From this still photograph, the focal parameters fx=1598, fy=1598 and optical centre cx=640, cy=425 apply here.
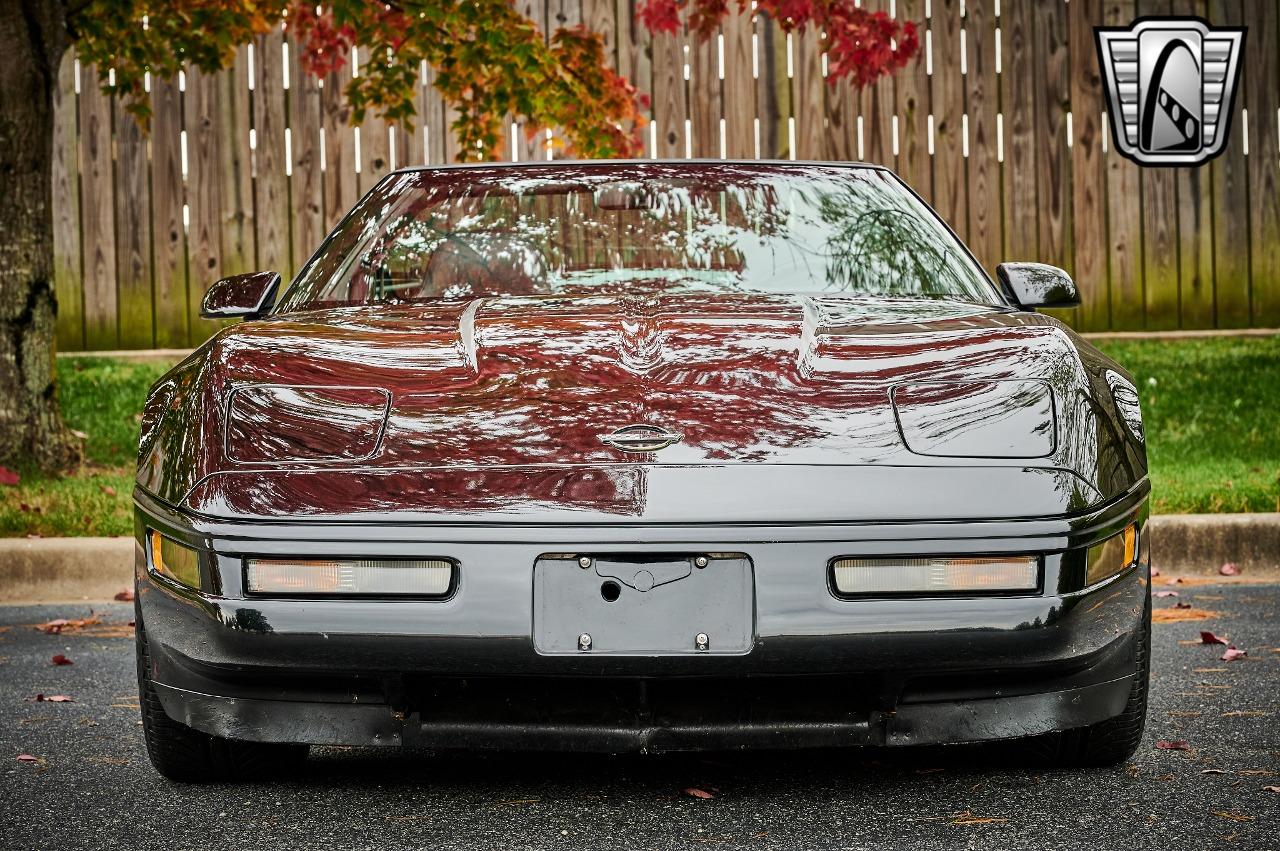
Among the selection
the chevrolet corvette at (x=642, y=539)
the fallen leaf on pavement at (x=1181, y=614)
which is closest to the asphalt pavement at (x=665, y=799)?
the chevrolet corvette at (x=642, y=539)

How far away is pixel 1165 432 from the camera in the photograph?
8219 millimetres

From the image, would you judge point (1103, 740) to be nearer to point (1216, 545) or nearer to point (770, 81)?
point (1216, 545)

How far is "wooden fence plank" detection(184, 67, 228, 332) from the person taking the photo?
10086mm

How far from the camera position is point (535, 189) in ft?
13.3

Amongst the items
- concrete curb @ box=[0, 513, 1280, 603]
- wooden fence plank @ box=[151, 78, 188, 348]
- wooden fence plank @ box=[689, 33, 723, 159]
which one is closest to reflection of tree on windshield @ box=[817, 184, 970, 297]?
concrete curb @ box=[0, 513, 1280, 603]

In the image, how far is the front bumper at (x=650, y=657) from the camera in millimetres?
2684

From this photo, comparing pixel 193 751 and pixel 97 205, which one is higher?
pixel 97 205

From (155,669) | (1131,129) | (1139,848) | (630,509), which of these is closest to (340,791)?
(155,669)

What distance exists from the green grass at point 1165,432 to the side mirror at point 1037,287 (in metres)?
2.97

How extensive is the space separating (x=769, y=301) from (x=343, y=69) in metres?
7.31

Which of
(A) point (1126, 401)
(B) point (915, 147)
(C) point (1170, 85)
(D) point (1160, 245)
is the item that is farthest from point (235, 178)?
(A) point (1126, 401)

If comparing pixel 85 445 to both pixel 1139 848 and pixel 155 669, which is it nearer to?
pixel 155 669

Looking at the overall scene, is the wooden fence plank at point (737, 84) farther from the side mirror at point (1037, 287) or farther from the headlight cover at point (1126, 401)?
the headlight cover at point (1126, 401)

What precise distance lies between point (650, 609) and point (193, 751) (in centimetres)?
110
